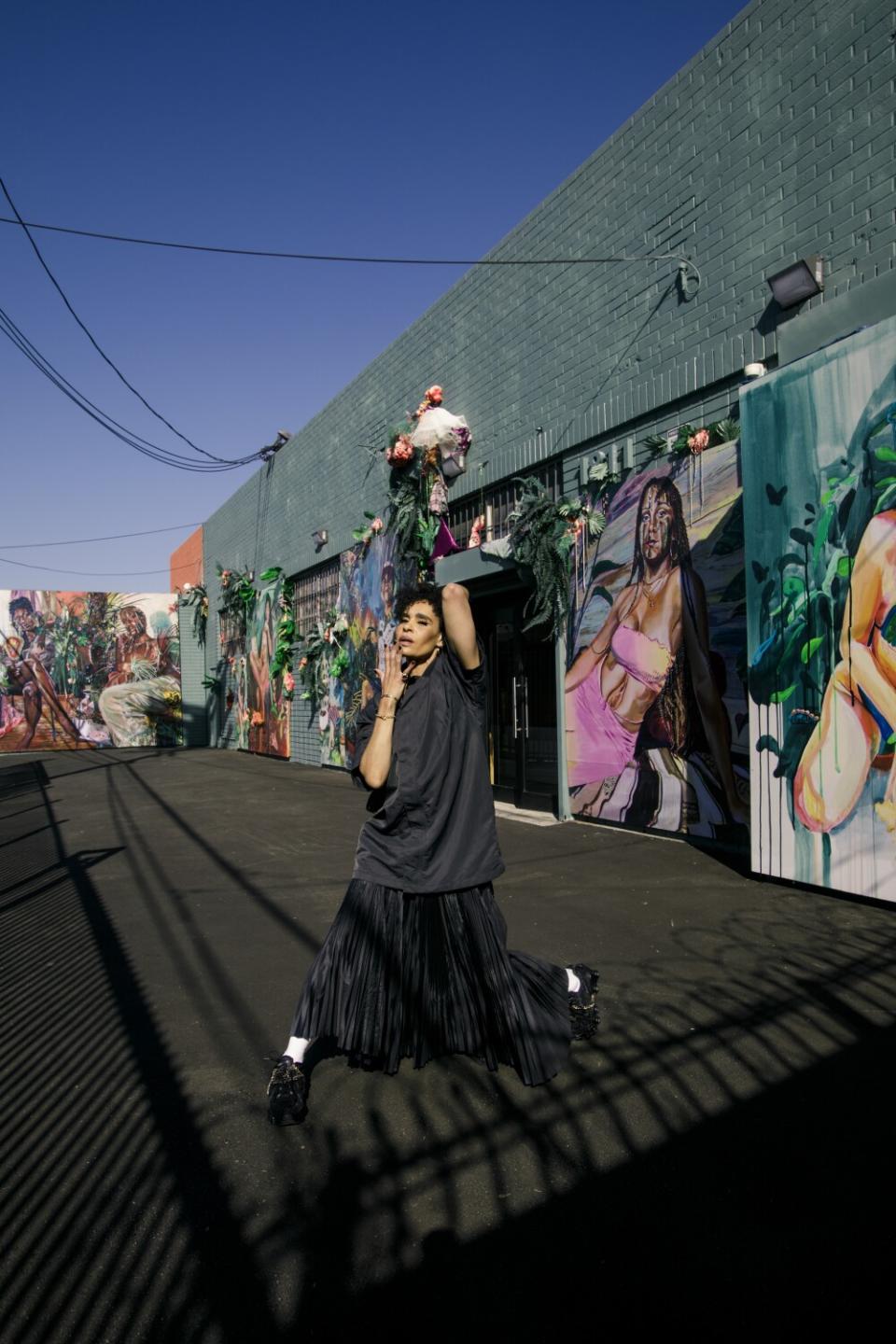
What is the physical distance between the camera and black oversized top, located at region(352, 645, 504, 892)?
9.97 ft

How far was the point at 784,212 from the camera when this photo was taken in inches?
253

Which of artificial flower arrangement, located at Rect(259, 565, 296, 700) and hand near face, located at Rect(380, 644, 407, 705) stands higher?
artificial flower arrangement, located at Rect(259, 565, 296, 700)

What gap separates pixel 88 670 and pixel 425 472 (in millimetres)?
17175

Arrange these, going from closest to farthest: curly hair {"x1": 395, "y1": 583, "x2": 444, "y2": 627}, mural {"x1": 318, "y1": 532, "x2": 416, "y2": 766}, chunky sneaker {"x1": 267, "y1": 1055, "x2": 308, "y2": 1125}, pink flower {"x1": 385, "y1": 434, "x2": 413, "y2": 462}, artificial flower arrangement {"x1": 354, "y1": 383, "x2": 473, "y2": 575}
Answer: chunky sneaker {"x1": 267, "y1": 1055, "x2": 308, "y2": 1125}
curly hair {"x1": 395, "y1": 583, "x2": 444, "y2": 627}
artificial flower arrangement {"x1": 354, "y1": 383, "x2": 473, "y2": 575}
pink flower {"x1": 385, "y1": 434, "x2": 413, "y2": 462}
mural {"x1": 318, "y1": 532, "x2": 416, "y2": 766}

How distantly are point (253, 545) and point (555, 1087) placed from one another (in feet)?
60.4

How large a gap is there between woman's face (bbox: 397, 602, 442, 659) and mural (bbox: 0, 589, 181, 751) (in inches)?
956

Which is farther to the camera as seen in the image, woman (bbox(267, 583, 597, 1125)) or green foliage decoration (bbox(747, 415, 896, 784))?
green foliage decoration (bbox(747, 415, 896, 784))

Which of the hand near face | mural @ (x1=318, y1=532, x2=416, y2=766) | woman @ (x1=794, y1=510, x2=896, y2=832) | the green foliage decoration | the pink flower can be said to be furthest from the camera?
mural @ (x1=318, y1=532, x2=416, y2=766)

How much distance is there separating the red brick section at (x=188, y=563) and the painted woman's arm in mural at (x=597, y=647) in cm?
2197

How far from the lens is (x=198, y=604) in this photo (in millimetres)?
24656

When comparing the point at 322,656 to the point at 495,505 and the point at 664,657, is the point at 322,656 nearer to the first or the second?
the point at 495,505

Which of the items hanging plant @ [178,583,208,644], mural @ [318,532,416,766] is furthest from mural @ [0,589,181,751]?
mural @ [318,532,416,766]

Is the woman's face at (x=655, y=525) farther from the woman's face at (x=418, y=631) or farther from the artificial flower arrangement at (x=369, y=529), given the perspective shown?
the artificial flower arrangement at (x=369, y=529)

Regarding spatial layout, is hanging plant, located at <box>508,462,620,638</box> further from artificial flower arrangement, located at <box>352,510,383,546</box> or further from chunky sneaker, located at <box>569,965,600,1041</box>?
chunky sneaker, located at <box>569,965,600,1041</box>
